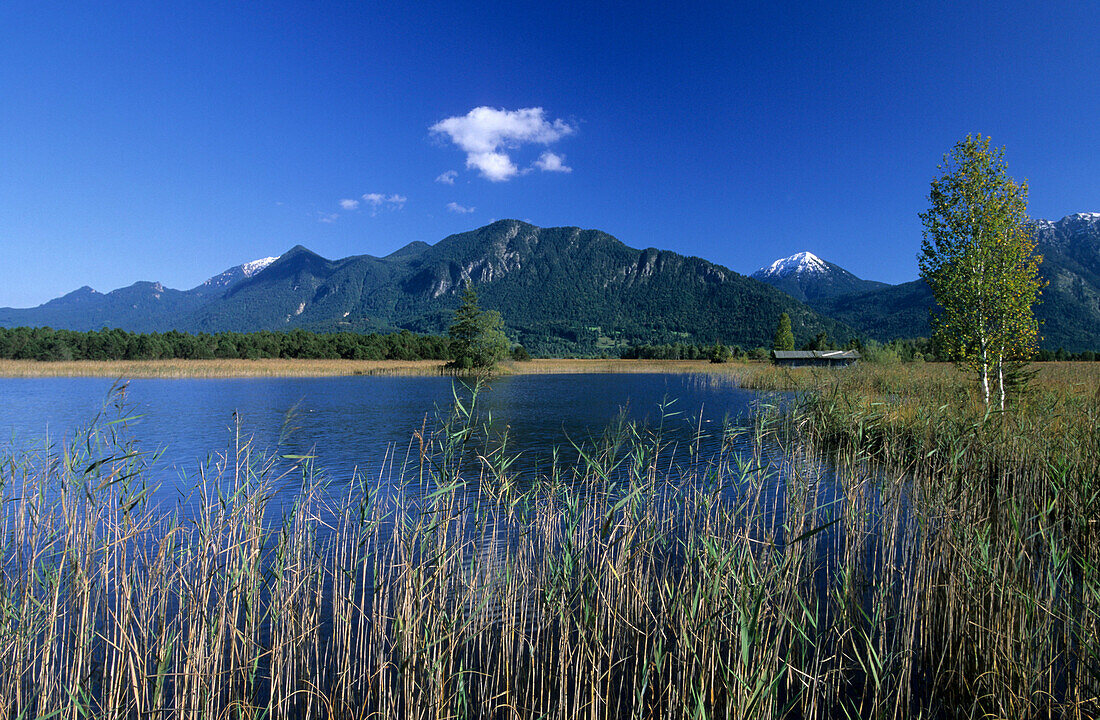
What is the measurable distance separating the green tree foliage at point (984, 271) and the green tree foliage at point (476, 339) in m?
43.2

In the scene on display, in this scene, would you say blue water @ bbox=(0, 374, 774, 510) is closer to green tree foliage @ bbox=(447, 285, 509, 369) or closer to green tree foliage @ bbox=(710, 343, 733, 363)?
green tree foliage @ bbox=(447, 285, 509, 369)

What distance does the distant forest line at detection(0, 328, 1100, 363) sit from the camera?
5556 centimetres

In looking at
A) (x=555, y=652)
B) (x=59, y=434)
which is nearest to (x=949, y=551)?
(x=555, y=652)

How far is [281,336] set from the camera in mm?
78312

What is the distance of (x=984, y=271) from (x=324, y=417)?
22.2m

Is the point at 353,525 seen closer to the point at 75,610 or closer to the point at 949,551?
the point at 75,610

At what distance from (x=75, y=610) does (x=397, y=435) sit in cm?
1361

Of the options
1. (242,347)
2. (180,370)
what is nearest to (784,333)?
(180,370)

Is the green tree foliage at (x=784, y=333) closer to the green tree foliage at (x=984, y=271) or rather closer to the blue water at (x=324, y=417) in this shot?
the blue water at (x=324, y=417)

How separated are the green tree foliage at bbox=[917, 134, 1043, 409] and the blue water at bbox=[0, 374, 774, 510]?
6.67m

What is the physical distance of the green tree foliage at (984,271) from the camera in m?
13.2

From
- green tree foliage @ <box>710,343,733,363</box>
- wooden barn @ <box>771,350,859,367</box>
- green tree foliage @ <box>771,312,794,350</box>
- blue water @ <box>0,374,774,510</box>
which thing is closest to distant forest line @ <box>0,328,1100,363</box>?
green tree foliage @ <box>710,343,733,363</box>

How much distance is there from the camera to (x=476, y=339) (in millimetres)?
55875

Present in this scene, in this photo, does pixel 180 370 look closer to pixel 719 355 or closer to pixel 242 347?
pixel 242 347
